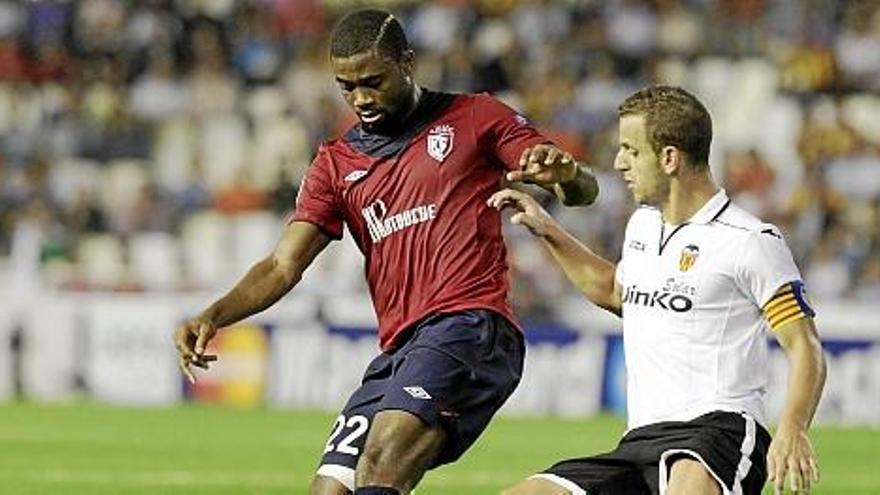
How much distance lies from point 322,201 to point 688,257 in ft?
4.76

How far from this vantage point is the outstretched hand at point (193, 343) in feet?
24.4

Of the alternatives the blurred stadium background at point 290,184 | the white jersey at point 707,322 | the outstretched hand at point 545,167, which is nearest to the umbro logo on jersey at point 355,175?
the outstretched hand at point 545,167

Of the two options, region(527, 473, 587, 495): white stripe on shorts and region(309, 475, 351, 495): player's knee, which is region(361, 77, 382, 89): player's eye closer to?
region(309, 475, 351, 495): player's knee

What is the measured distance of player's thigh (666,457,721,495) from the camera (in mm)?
6945

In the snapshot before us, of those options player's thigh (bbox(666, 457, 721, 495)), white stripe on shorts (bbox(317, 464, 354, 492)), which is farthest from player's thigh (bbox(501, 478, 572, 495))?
white stripe on shorts (bbox(317, 464, 354, 492))

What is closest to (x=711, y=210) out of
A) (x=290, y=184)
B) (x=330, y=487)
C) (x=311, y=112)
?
(x=330, y=487)

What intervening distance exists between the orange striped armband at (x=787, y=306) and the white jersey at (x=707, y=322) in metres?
0.06

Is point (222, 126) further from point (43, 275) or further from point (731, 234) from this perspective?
point (731, 234)

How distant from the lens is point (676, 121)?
721 cm

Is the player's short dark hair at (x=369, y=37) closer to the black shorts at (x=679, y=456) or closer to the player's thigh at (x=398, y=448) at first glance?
the player's thigh at (x=398, y=448)

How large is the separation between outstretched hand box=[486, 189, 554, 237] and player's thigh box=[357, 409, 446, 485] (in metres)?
0.79

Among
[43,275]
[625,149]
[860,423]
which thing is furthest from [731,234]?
[43,275]

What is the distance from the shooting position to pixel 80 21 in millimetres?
25516

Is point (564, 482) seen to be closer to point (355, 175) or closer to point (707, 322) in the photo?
point (707, 322)
